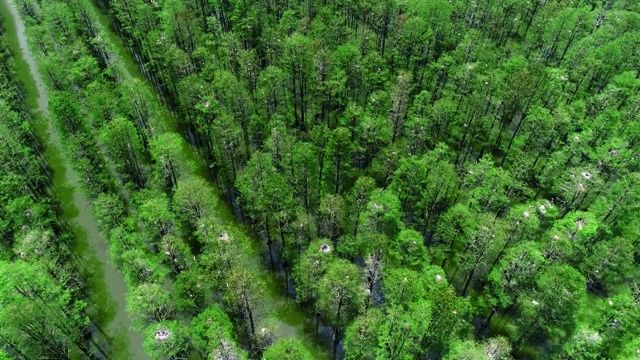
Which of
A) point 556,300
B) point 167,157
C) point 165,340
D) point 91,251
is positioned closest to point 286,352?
point 165,340

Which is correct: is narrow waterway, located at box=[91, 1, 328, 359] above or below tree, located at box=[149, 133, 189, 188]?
below

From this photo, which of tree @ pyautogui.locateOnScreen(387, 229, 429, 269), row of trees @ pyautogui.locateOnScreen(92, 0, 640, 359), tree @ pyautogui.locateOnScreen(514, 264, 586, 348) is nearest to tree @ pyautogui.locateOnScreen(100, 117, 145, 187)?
row of trees @ pyautogui.locateOnScreen(92, 0, 640, 359)

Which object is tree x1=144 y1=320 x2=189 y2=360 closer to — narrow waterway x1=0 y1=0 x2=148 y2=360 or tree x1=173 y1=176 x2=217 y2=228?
narrow waterway x1=0 y1=0 x2=148 y2=360

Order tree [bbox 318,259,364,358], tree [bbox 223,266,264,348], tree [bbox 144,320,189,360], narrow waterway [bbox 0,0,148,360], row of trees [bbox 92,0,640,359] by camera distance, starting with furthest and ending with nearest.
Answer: narrow waterway [bbox 0,0,148,360], row of trees [bbox 92,0,640,359], tree [bbox 318,259,364,358], tree [bbox 223,266,264,348], tree [bbox 144,320,189,360]

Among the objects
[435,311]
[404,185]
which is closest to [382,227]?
[404,185]

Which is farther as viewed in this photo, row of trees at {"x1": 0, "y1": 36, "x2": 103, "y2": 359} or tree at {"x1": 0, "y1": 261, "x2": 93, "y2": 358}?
row of trees at {"x1": 0, "y1": 36, "x2": 103, "y2": 359}

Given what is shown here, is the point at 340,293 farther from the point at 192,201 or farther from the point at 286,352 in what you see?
the point at 192,201
